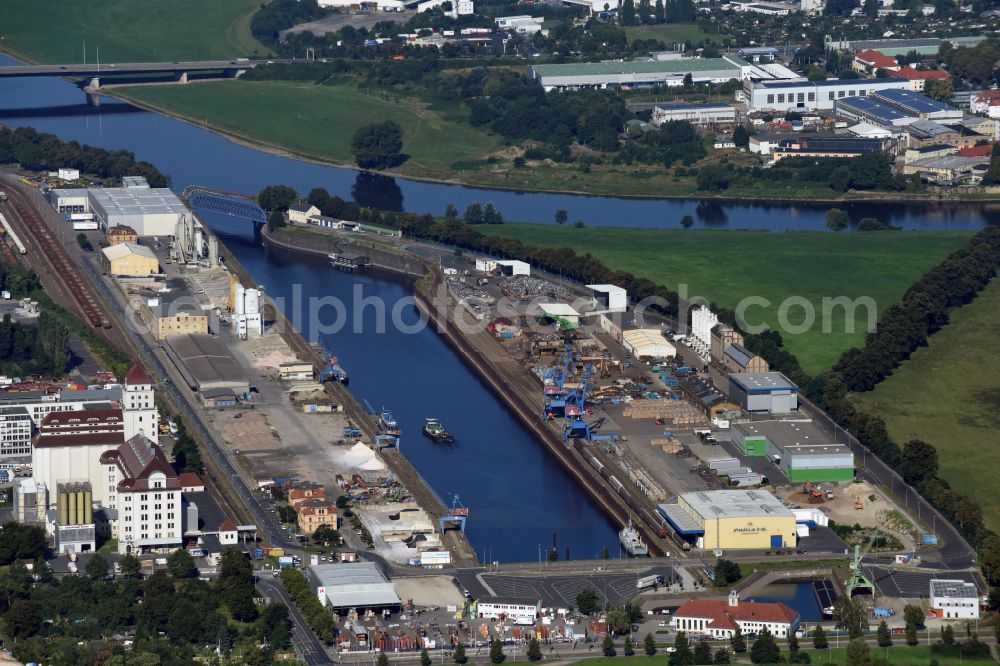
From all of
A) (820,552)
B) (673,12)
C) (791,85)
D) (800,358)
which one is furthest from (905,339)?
(673,12)

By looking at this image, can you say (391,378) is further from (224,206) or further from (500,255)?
(224,206)

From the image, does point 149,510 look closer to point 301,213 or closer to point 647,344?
point 647,344

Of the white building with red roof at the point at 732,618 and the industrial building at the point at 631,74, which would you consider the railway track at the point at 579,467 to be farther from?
the industrial building at the point at 631,74

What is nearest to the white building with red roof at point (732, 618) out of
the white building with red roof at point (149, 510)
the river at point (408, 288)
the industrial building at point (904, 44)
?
the river at point (408, 288)

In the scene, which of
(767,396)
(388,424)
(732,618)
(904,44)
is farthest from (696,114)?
(732,618)

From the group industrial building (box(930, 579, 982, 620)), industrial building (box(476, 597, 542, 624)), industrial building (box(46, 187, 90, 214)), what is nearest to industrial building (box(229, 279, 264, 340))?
industrial building (box(46, 187, 90, 214))

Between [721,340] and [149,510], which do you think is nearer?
[149,510]

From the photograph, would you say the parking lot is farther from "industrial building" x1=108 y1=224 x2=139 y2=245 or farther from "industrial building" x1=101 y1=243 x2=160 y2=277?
"industrial building" x1=108 y1=224 x2=139 y2=245
